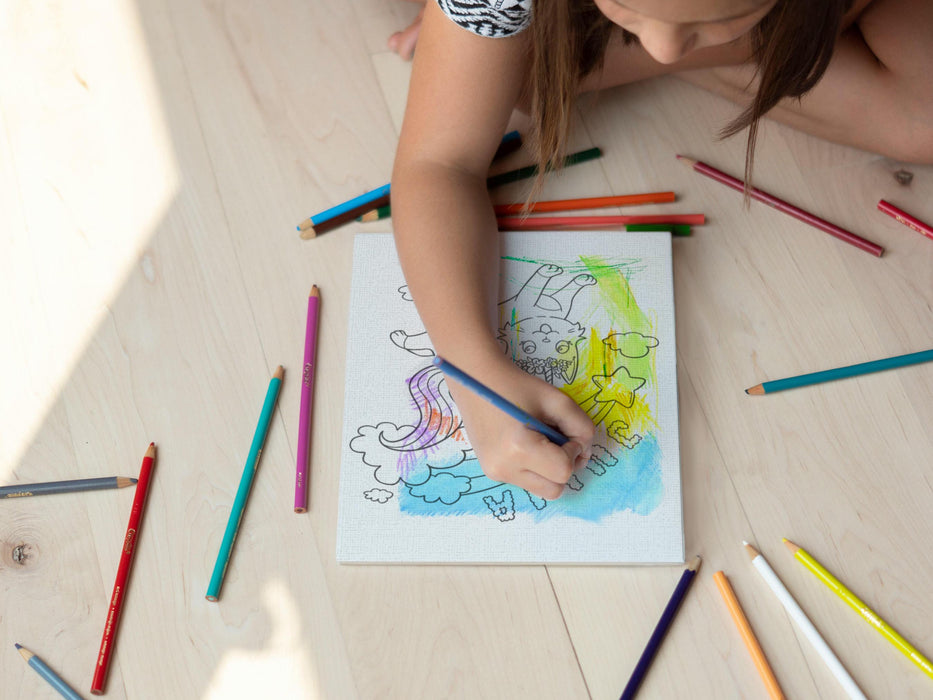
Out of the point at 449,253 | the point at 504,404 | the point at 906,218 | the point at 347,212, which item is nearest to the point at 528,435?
the point at 504,404

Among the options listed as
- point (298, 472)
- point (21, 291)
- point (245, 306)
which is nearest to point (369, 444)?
point (298, 472)

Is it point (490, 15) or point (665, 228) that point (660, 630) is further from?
point (490, 15)

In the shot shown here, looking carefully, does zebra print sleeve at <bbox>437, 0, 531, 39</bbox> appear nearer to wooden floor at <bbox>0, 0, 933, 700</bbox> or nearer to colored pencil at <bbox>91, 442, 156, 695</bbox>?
wooden floor at <bbox>0, 0, 933, 700</bbox>

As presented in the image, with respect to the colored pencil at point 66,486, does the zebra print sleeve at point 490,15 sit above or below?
above

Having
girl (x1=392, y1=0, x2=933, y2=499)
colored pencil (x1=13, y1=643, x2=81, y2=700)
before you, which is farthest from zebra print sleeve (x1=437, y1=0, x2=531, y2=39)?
colored pencil (x1=13, y1=643, x2=81, y2=700)

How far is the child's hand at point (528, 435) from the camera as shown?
528 millimetres

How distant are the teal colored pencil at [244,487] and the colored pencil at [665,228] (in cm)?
30

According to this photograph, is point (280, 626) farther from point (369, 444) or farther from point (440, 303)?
point (440, 303)

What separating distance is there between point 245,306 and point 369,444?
0.52 ft

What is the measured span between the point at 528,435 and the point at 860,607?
246 mm

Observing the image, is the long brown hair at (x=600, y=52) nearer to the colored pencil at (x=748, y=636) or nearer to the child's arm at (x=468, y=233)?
the child's arm at (x=468, y=233)

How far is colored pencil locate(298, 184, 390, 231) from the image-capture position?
0.66m

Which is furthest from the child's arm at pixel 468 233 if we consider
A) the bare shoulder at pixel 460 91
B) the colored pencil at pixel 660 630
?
the colored pencil at pixel 660 630

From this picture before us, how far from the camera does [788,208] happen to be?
0.66 metres
